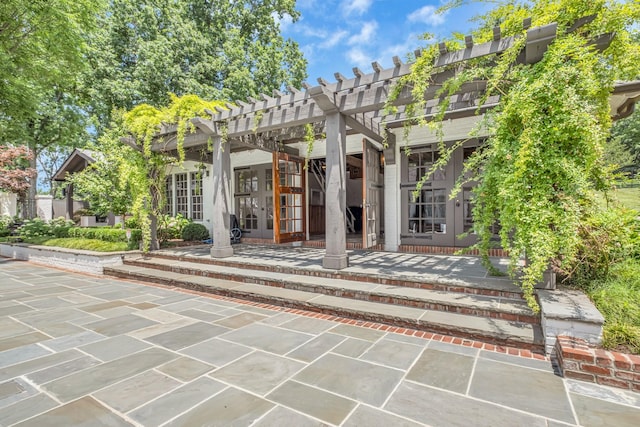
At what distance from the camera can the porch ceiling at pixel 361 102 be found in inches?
127

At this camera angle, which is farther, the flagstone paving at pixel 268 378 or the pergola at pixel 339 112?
the pergola at pixel 339 112

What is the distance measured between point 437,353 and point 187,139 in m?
6.06

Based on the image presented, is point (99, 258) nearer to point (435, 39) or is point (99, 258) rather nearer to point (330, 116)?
point (330, 116)

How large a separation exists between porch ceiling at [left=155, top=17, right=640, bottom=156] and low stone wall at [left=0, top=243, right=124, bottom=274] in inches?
105

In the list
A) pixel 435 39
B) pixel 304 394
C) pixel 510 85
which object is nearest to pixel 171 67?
pixel 435 39

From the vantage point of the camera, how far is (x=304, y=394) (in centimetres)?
195

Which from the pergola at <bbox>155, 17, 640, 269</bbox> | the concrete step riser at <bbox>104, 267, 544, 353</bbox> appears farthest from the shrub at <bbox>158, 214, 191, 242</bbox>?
the concrete step riser at <bbox>104, 267, 544, 353</bbox>

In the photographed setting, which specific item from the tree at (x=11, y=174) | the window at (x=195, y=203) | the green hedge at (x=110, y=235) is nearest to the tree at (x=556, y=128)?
the green hedge at (x=110, y=235)

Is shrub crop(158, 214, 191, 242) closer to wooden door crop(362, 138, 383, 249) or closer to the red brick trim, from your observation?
the red brick trim

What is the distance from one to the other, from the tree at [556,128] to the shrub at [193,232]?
26.4 feet

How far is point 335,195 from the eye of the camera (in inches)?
179

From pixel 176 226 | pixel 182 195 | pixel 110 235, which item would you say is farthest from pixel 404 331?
pixel 182 195

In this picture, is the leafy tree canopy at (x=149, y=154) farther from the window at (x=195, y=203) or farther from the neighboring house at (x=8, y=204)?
the neighboring house at (x=8, y=204)

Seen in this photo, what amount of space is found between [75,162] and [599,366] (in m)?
14.3
